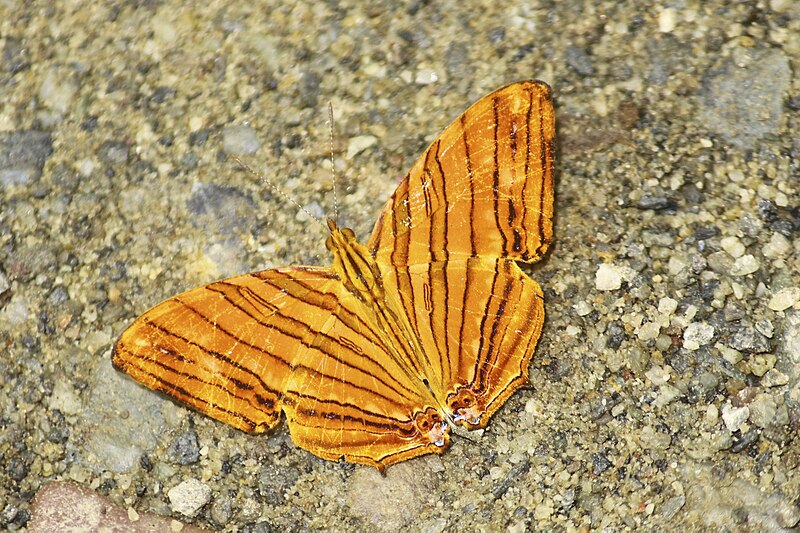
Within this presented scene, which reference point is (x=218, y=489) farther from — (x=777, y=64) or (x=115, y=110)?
(x=777, y=64)

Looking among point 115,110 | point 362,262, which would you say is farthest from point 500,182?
point 115,110

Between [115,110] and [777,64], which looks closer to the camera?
[777,64]

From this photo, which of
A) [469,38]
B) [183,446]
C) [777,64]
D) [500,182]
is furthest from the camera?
[469,38]

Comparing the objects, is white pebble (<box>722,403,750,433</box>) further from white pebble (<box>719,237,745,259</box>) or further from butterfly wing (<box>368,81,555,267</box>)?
butterfly wing (<box>368,81,555,267</box>)

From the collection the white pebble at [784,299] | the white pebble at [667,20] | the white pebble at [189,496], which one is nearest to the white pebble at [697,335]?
the white pebble at [784,299]

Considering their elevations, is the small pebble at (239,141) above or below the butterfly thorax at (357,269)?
above

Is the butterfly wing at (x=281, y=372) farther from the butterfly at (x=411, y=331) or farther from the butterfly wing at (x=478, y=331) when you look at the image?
the butterfly wing at (x=478, y=331)
